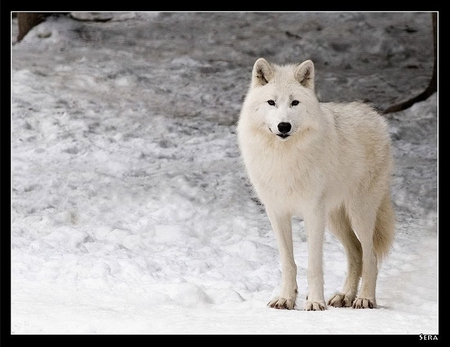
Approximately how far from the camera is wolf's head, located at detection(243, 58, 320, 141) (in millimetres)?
5652

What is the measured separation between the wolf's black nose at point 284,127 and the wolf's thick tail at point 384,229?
152cm

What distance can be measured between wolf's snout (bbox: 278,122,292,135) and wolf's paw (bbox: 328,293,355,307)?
1543 mm

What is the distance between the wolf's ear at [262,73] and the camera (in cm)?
592

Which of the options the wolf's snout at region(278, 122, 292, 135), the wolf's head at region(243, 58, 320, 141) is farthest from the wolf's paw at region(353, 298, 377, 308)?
the wolf's snout at region(278, 122, 292, 135)

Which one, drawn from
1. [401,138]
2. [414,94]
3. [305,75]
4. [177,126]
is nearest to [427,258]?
[305,75]

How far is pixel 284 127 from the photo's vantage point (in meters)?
5.61

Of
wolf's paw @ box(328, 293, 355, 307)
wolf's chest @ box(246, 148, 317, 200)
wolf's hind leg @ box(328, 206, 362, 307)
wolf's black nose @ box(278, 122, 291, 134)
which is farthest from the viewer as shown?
wolf's hind leg @ box(328, 206, 362, 307)

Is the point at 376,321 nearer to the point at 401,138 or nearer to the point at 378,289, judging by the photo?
the point at 378,289

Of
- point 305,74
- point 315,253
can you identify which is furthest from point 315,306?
point 305,74

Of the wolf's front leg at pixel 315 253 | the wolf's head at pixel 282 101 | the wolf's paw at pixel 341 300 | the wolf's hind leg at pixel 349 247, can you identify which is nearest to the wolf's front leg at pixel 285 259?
the wolf's front leg at pixel 315 253

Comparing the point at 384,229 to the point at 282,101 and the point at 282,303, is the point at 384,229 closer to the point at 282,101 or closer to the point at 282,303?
the point at 282,303

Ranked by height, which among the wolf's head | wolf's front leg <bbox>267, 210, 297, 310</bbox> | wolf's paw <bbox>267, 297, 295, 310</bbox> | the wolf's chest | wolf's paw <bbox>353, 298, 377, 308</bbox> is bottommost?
wolf's paw <bbox>353, 298, 377, 308</bbox>

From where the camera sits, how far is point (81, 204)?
893cm

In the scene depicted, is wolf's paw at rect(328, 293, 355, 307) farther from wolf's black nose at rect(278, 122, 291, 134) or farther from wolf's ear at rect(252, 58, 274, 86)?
wolf's ear at rect(252, 58, 274, 86)
